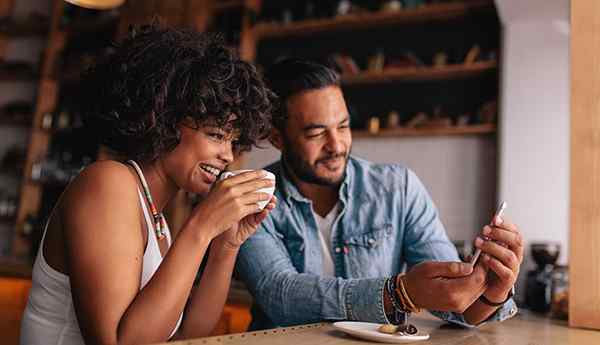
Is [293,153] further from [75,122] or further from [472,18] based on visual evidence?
[75,122]

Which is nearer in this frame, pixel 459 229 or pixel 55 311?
pixel 55 311

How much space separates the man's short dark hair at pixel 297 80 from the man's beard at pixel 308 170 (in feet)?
0.42

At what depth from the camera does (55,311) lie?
128 cm

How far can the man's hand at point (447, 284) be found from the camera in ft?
4.01

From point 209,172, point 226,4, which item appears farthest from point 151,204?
point 226,4

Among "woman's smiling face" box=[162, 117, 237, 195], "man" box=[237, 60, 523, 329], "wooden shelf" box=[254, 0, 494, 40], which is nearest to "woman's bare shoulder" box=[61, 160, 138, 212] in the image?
"woman's smiling face" box=[162, 117, 237, 195]

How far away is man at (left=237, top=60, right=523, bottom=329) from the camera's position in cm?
154

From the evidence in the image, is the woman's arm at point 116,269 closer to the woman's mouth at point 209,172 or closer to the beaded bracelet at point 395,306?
the woman's mouth at point 209,172

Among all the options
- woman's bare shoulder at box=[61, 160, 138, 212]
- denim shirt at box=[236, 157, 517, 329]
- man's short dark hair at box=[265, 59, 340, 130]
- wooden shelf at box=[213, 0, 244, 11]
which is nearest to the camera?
woman's bare shoulder at box=[61, 160, 138, 212]

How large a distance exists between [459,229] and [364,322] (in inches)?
101

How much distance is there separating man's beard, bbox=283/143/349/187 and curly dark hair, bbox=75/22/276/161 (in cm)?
41

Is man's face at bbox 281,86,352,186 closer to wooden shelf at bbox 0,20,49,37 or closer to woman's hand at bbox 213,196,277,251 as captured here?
woman's hand at bbox 213,196,277,251

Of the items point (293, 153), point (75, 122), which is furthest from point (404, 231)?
point (75, 122)

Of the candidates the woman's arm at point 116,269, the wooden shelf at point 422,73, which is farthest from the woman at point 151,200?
the wooden shelf at point 422,73
